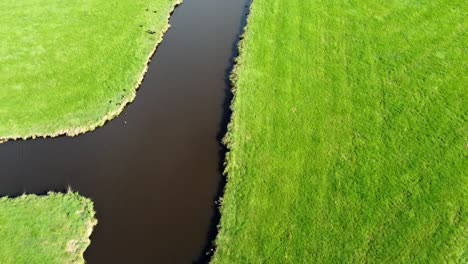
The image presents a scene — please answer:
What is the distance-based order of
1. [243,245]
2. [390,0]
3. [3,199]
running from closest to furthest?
[243,245] → [3,199] → [390,0]

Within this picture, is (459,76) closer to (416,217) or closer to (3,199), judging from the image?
(416,217)

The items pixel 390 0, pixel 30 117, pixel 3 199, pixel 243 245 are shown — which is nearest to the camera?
pixel 243 245

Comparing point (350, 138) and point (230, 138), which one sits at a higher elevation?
point (350, 138)

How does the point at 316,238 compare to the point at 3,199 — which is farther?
the point at 3,199

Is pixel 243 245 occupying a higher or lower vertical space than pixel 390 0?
lower

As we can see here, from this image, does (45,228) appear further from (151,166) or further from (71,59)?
(71,59)

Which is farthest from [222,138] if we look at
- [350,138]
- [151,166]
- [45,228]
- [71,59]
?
[71,59]

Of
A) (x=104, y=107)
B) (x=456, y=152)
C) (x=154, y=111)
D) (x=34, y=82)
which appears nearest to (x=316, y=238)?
(x=456, y=152)
